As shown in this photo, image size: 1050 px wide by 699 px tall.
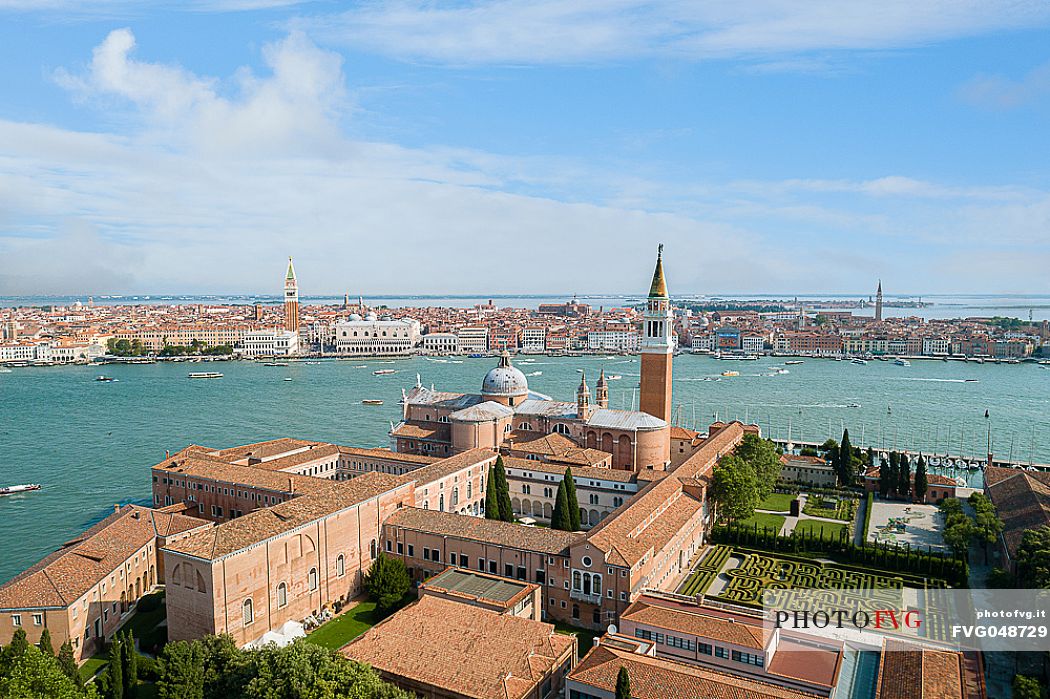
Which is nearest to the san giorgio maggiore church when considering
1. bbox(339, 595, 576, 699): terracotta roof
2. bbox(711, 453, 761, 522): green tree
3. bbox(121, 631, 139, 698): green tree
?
bbox(711, 453, 761, 522): green tree

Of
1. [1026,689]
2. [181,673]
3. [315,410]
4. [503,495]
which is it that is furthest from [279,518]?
[315,410]

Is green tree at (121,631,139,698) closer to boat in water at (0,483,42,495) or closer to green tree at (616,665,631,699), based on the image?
green tree at (616,665,631,699)

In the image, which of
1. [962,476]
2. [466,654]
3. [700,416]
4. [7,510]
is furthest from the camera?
[700,416]

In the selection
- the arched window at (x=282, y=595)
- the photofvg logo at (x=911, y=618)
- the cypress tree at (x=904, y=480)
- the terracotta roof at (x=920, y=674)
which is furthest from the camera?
the cypress tree at (x=904, y=480)

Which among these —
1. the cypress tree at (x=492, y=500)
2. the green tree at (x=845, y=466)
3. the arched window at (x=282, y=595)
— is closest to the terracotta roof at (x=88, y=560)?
the arched window at (x=282, y=595)

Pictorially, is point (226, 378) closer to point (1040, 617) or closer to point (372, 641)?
point (372, 641)

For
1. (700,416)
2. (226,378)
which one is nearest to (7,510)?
(700,416)

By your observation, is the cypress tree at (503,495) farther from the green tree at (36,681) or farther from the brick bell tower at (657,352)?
the green tree at (36,681)
